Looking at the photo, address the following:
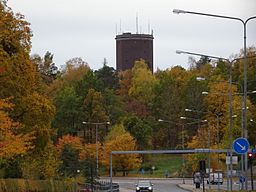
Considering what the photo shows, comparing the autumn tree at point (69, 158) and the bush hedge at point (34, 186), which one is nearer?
the bush hedge at point (34, 186)

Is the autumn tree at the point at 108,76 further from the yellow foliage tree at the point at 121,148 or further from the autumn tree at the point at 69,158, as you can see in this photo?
the autumn tree at the point at 69,158

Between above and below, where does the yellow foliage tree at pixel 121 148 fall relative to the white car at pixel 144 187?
above

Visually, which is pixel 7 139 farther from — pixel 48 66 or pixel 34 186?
pixel 48 66

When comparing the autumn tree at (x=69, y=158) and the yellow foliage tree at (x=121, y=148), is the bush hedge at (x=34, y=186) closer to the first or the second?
the autumn tree at (x=69, y=158)

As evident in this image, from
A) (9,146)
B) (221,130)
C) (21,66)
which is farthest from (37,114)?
(221,130)

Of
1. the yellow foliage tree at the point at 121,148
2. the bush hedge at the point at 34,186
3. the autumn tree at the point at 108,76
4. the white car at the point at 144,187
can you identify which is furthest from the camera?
the autumn tree at the point at 108,76

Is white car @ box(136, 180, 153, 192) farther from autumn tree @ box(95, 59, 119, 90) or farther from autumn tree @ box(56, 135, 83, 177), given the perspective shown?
autumn tree @ box(95, 59, 119, 90)

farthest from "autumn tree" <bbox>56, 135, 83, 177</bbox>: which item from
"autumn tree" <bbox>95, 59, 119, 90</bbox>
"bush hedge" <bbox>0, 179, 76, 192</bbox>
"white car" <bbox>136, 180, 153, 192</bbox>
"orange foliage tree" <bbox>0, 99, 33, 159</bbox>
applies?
"autumn tree" <bbox>95, 59, 119, 90</bbox>

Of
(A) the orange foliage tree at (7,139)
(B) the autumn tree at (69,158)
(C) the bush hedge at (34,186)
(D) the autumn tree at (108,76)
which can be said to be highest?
(D) the autumn tree at (108,76)

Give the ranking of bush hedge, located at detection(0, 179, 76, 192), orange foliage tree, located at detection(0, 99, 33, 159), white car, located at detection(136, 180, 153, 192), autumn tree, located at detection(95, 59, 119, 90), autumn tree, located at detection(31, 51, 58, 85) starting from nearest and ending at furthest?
orange foliage tree, located at detection(0, 99, 33, 159) < bush hedge, located at detection(0, 179, 76, 192) < white car, located at detection(136, 180, 153, 192) < autumn tree, located at detection(31, 51, 58, 85) < autumn tree, located at detection(95, 59, 119, 90)

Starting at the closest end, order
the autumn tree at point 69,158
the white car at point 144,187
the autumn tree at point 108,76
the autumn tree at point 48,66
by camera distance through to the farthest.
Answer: the white car at point 144,187 → the autumn tree at point 69,158 → the autumn tree at point 48,66 → the autumn tree at point 108,76

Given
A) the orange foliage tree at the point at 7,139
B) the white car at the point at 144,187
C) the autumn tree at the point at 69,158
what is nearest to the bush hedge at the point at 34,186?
the orange foliage tree at the point at 7,139

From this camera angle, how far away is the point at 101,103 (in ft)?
429

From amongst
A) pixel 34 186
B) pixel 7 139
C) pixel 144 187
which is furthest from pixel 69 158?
pixel 7 139
